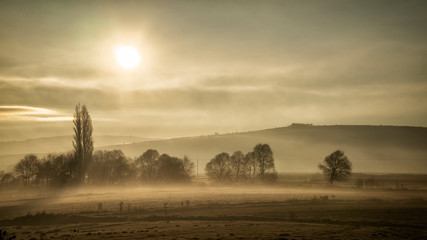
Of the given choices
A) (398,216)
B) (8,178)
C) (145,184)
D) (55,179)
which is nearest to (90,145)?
(55,179)

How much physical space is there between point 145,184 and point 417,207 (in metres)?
83.9

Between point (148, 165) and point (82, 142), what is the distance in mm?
27325

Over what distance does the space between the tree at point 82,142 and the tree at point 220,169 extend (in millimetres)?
41005

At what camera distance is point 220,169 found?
110 meters

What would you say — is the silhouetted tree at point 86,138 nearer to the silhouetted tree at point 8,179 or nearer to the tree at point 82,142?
the tree at point 82,142

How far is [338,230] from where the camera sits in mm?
31797

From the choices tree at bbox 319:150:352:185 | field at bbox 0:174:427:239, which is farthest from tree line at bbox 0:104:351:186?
field at bbox 0:174:427:239

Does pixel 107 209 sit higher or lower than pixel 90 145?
lower

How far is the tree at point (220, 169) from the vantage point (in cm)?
10776

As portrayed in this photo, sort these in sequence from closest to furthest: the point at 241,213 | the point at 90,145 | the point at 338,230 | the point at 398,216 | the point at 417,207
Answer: the point at 338,230 < the point at 398,216 < the point at 241,213 < the point at 417,207 < the point at 90,145

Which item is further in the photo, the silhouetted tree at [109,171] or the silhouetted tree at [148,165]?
the silhouetted tree at [148,165]

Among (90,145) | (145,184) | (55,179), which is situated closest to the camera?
(55,179)

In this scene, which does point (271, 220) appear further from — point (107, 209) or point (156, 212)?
point (107, 209)

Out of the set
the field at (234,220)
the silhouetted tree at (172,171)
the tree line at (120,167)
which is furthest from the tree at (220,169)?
the field at (234,220)
